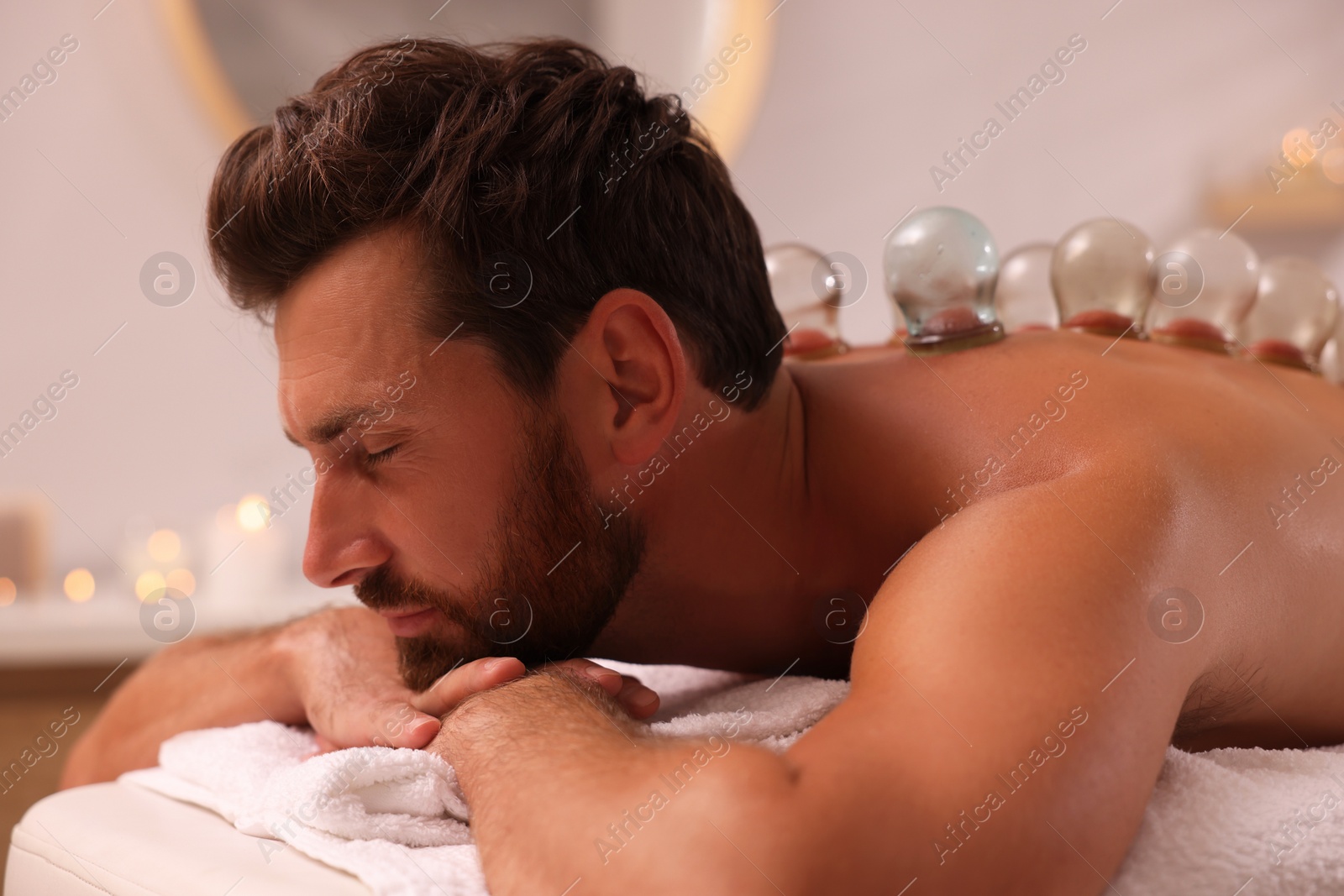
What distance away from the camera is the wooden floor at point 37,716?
5.34 feet

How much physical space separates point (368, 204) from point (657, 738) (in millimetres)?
430

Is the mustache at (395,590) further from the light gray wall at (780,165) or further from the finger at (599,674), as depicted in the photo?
the light gray wall at (780,165)

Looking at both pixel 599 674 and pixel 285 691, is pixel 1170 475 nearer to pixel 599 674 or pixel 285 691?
pixel 599 674

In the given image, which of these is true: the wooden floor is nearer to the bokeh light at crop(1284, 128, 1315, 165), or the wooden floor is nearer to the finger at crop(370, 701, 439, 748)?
the finger at crop(370, 701, 439, 748)

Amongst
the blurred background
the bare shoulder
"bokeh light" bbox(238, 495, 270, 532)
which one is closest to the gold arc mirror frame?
the blurred background

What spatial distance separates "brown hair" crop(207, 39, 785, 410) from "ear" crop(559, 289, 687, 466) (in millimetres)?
19

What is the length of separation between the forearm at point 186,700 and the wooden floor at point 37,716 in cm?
70

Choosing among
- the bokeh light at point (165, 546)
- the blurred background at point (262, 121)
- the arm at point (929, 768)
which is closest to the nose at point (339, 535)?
the arm at point (929, 768)

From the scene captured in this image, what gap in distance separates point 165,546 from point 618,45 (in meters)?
1.19

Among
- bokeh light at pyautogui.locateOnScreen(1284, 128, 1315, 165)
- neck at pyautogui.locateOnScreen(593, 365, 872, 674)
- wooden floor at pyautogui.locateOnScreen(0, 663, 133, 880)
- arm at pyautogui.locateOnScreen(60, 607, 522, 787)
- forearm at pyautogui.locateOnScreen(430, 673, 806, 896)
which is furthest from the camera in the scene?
bokeh light at pyautogui.locateOnScreen(1284, 128, 1315, 165)

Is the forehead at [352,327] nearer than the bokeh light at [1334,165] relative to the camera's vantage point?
Yes

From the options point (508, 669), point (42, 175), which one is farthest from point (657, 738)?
point (42, 175)

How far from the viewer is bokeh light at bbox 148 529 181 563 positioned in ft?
6.18

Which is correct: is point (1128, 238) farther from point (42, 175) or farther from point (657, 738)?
point (42, 175)
